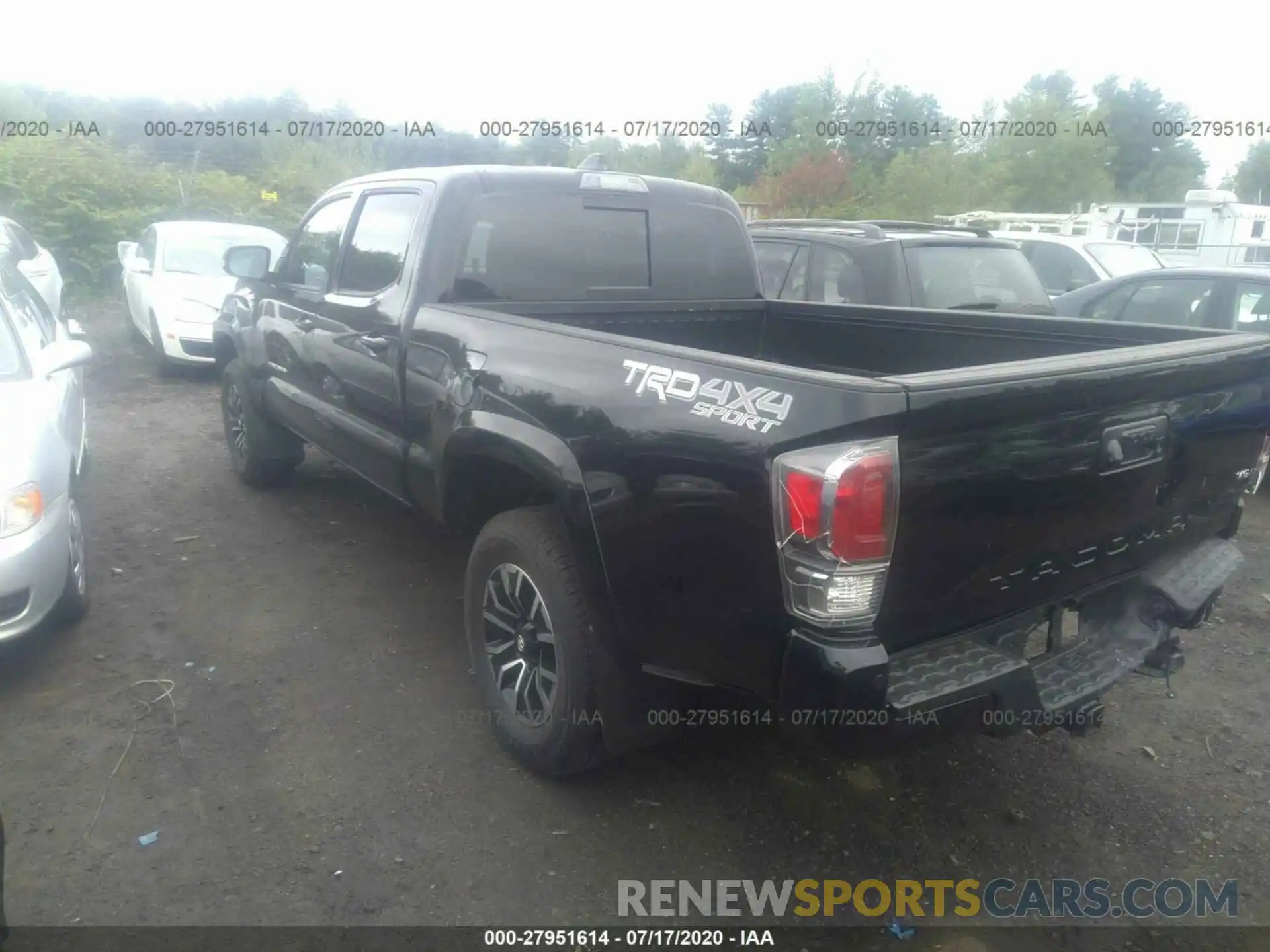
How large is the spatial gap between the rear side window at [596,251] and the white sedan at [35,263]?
646cm

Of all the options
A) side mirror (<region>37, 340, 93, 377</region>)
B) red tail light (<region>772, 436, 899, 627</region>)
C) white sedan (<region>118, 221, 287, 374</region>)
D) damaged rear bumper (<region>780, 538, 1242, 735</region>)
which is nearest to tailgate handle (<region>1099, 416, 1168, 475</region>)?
damaged rear bumper (<region>780, 538, 1242, 735</region>)

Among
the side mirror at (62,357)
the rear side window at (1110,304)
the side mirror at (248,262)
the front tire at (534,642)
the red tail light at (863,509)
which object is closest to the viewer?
the red tail light at (863,509)

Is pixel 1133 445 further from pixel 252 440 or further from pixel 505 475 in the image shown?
pixel 252 440

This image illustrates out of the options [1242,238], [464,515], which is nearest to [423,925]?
[464,515]

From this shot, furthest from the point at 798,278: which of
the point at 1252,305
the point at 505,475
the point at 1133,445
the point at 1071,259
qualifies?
the point at 1071,259

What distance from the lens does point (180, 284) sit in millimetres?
9664

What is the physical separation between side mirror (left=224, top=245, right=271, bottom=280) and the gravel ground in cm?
198

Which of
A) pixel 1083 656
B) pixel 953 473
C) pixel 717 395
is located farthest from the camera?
pixel 1083 656

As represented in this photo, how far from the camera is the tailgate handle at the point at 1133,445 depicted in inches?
99.5

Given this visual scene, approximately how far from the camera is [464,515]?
3.62 m

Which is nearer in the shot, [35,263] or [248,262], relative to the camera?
[248,262]

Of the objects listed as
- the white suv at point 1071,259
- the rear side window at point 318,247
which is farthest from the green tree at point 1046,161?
the rear side window at point 318,247

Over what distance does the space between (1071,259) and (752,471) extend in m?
9.73

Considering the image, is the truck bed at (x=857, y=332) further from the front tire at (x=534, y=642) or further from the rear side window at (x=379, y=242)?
the front tire at (x=534, y=642)
